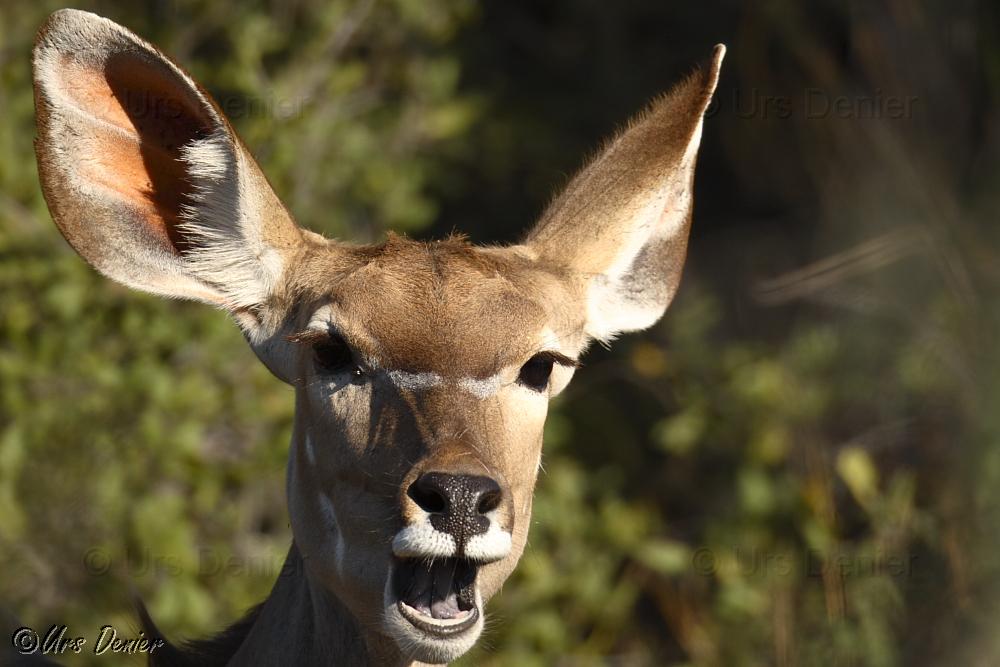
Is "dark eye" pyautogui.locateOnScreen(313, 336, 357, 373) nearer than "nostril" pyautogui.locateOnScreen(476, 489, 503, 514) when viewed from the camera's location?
No

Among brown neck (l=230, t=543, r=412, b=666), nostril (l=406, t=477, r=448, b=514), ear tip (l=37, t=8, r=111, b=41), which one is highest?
ear tip (l=37, t=8, r=111, b=41)

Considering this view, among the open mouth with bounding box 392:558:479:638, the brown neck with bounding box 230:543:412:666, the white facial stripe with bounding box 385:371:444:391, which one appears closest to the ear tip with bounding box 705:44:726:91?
the white facial stripe with bounding box 385:371:444:391

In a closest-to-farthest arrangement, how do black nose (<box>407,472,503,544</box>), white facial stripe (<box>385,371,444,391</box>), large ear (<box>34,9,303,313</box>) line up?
black nose (<box>407,472,503,544</box>), white facial stripe (<box>385,371,444,391</box>), large ear (<box>34,9,303,313</box>)

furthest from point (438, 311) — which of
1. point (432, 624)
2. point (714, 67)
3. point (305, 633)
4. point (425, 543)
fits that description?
point (714, 67)

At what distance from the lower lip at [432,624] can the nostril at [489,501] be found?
32 centimetres

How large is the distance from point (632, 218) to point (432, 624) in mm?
1590

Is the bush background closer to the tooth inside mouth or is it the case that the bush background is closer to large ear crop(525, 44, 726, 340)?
large ear crop(525, 44, 726, 340)

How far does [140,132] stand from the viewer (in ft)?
14.1

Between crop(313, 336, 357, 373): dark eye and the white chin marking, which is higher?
crop(313, 336, 357, 373): dark eye

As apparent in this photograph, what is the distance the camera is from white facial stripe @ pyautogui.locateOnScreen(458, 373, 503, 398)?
12.9 feet

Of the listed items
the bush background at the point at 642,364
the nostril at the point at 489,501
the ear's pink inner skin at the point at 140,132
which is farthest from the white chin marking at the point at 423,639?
the bush background at the point at 642,364

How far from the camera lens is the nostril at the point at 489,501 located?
358cm

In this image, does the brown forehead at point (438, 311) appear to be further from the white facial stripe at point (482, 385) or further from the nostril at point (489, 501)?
A: the nostril at point (489, 501)

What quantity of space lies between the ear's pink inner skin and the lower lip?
1423mm
